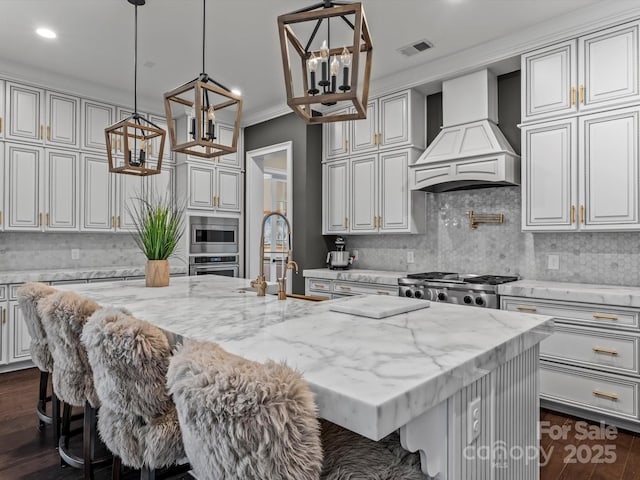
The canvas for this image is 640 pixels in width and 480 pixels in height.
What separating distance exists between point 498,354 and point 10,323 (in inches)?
169

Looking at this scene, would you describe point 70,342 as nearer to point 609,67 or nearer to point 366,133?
point 366,133

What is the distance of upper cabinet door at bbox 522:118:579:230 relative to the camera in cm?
317

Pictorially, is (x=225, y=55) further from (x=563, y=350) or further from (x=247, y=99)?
(x=563, y=350)

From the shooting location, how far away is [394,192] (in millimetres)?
4340

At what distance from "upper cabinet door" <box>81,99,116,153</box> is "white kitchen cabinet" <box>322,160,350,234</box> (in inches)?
100.0

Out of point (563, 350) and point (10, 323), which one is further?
point (10, 323)

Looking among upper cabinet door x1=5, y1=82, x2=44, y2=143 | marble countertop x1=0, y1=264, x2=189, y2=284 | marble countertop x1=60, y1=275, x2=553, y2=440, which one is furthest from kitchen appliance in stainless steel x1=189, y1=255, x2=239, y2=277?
marble countertop x1=60, y1=275, x2=553, y2=440

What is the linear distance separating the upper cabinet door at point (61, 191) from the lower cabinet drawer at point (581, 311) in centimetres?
431

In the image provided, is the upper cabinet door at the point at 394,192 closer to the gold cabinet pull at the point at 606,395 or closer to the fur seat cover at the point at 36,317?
the gold cabinet pull at the point at 606,395

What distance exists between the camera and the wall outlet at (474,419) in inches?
45.3

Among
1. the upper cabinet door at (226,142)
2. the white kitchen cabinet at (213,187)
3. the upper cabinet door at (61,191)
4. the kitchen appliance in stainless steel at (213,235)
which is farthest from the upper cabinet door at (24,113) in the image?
Answer: the upper cabinet door at (226,142)

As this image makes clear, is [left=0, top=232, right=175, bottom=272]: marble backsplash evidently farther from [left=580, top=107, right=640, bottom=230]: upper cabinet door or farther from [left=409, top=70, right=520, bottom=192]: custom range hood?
[left=580, top=107, right=640, bottom=230]: upper cabinet door

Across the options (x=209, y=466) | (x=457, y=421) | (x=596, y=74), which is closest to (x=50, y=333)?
(x=209, y=466)

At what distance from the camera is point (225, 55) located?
3.83m
